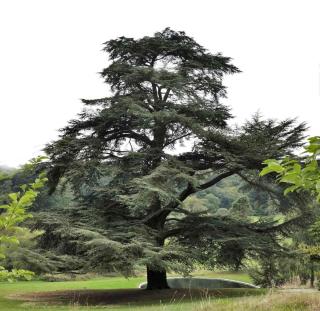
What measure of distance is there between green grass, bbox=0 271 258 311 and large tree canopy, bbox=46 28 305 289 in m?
1.81

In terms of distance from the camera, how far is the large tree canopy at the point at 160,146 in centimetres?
1587

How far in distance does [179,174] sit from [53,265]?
5400 millimetres

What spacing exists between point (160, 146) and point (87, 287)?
11212 mm

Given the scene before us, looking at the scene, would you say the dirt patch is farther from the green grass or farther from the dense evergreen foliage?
the dense evergreen foliage

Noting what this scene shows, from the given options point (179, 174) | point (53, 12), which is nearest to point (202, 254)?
point (179, 174)

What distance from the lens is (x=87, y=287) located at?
82.6 feet

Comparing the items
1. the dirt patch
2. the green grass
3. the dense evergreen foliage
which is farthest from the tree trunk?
the green grass

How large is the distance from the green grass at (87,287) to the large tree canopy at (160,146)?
181cm

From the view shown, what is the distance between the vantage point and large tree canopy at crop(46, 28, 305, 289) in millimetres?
15867

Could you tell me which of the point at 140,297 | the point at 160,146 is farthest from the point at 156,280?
the point at 160,146

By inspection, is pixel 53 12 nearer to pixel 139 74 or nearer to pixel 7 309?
pixel 139 74

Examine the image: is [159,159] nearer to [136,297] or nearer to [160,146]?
[160,146]

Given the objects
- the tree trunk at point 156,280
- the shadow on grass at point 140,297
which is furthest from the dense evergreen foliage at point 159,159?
the shadow on grass at point 140,297

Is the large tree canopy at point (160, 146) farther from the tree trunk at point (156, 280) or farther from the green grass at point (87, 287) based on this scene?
the green grass at point (87, 287)
